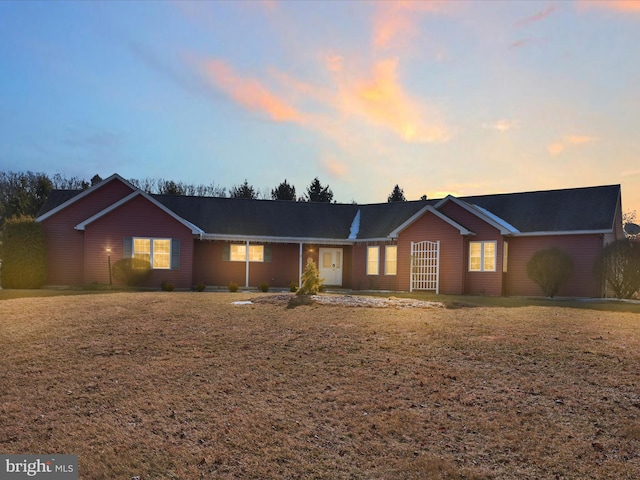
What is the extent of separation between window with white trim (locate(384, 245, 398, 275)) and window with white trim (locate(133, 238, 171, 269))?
10887 mm

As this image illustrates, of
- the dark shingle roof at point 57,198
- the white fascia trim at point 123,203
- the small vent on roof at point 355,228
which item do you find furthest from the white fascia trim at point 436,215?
the dark shingle roof at point 57,198

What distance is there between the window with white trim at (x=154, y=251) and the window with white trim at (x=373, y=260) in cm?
1031

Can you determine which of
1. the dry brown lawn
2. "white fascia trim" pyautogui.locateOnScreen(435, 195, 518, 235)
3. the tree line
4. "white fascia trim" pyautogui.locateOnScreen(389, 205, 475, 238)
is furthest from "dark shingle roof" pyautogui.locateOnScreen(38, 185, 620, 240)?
the dry brown lawn

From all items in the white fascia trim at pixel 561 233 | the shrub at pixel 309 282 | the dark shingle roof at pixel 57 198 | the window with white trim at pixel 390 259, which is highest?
the dark shingle roof at pixel 57 198

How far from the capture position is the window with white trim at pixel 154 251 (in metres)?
21.9

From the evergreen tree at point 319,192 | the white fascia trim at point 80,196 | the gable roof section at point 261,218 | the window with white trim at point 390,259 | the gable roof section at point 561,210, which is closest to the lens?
the gable roof section at point 561,210

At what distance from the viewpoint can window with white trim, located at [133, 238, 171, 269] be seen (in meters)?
21.9

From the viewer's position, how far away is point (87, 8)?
41.7ft

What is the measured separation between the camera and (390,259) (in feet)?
78.2

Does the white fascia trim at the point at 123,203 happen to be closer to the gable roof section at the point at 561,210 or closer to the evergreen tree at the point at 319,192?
the gable roof section at the point at 561,210

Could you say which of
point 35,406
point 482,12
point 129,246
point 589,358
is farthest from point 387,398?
point 129,246

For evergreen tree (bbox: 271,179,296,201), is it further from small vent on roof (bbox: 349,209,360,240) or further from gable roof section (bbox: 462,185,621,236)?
gable roof section (bbox: 462,185,621,236)

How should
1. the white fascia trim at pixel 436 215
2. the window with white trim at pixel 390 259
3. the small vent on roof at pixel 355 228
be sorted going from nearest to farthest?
the white fascia trim at pixel 436 215 < the window with white trim at pixel 390 259 < the small vent on roof at pixel 355 228

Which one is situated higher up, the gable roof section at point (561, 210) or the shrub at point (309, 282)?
the gable roof section at point (561, 210)
